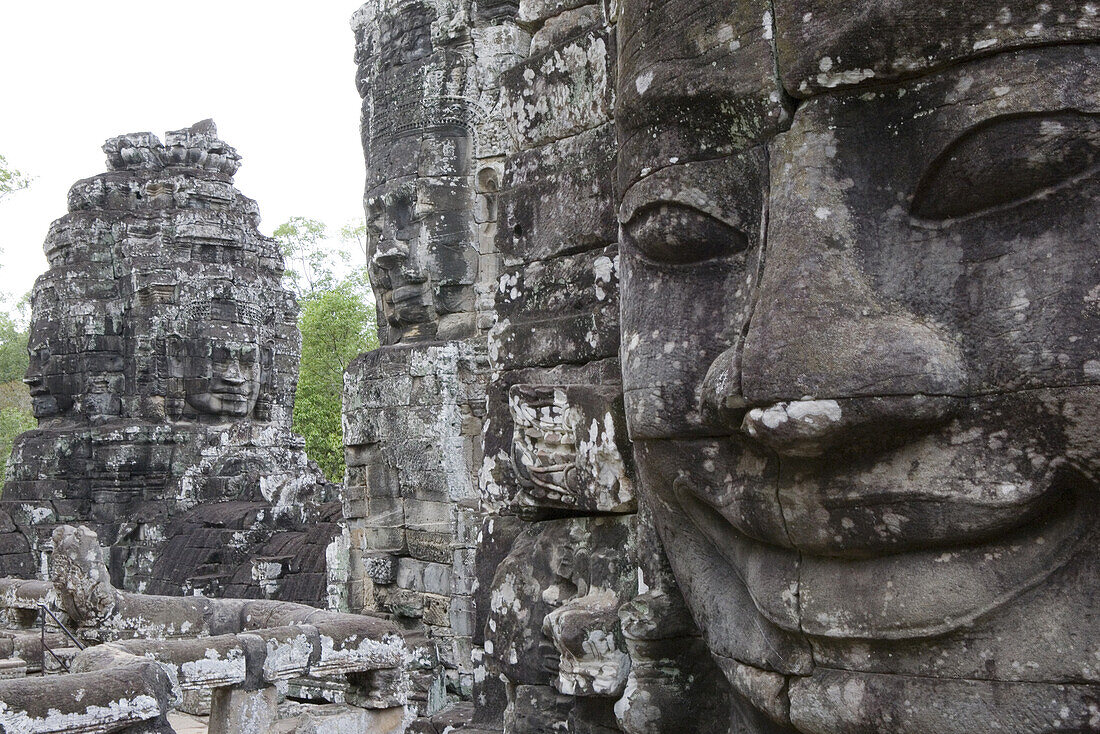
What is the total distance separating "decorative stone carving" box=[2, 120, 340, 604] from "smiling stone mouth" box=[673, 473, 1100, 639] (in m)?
16.0

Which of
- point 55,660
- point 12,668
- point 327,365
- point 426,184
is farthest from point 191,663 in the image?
A: point 327,365

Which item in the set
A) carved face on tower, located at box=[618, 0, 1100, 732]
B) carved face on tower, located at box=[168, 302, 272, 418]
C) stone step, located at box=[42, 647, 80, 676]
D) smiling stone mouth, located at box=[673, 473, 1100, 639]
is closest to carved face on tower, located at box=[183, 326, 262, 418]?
carved face on tower, located at box=[168, 302, 272, 418]

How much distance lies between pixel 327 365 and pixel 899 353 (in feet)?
101

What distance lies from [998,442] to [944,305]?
0.81 ft

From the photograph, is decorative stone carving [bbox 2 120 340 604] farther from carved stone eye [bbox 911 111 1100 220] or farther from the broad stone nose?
carved stone eye [bbox 911 111 1100 220]

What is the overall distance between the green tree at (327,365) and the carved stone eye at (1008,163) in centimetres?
2847

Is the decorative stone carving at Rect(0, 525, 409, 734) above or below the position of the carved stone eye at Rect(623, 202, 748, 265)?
below

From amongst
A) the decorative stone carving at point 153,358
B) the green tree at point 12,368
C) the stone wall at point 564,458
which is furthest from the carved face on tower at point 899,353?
the green tree at point 12,368

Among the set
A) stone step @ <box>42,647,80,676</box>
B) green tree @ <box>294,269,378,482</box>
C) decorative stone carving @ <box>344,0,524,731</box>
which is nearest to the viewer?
decorative stone carving @ <box>344,0,524,731</box>

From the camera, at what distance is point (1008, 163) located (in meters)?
1.69

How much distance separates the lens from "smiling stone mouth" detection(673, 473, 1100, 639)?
169 centimetres

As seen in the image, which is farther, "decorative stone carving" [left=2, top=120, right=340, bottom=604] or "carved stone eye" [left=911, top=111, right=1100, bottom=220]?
"decorative stone carving" [left=2, top=120, right=340, bottom=604]

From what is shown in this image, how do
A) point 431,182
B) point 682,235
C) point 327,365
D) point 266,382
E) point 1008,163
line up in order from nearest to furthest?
point 1008,163
point 682,235
point 431,182
point 266,382
point 327,365

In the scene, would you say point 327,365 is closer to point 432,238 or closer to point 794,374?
point 432,238
